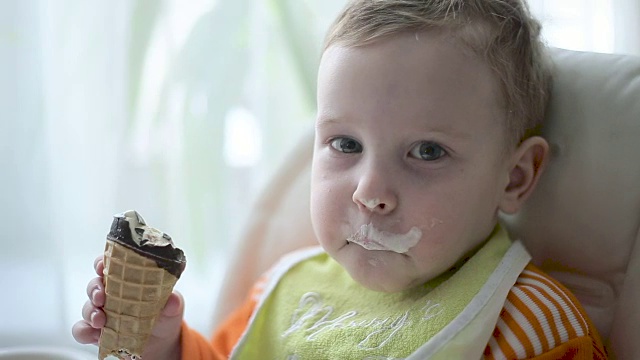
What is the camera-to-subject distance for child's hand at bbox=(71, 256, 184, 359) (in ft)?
3.13

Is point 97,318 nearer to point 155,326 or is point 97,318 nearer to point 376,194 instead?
point 155,326

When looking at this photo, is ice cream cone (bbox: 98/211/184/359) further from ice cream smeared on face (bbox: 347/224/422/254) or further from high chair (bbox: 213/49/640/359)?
high chair (bbox: 213/49/640/359)

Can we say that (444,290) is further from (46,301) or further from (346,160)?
(46,301)

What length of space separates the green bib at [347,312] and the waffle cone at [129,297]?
0.71ft

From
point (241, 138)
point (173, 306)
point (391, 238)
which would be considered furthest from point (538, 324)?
point (241, 138)

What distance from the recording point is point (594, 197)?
106 centimetres

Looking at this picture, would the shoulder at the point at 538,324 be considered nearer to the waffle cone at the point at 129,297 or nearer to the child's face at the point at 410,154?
the child's face at the point at 410,154

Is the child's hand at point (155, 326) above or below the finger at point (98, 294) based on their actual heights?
below

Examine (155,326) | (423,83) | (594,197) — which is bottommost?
(155,326)

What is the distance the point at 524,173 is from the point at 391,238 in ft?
0.74

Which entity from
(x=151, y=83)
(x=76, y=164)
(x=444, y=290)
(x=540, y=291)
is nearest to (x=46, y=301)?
(x=76, y=164)

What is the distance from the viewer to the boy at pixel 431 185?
3.18ft

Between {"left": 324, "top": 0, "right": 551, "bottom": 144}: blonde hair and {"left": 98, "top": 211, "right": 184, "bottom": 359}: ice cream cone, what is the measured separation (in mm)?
376

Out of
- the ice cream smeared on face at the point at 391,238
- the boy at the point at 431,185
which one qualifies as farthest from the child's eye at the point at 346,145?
the ice cream smeared on face at the point at 391,238
